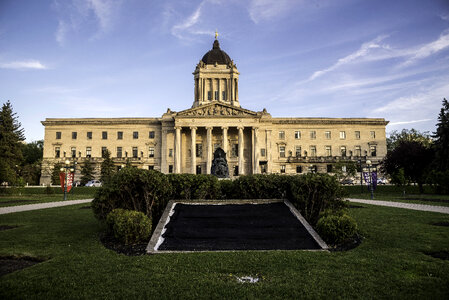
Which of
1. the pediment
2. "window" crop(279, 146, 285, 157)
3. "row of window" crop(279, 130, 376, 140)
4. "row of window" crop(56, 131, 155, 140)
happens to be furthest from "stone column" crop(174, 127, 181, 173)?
"row of window" crop(279, 130, 376, 140)

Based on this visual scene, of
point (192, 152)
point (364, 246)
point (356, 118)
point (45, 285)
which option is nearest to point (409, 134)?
point (356, 118)

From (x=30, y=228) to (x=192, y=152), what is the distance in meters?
44.7

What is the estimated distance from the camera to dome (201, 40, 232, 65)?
7312cm

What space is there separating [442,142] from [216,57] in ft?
171

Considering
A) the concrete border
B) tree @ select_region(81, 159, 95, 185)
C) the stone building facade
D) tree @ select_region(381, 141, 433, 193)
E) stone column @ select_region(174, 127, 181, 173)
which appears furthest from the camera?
the stone building facade

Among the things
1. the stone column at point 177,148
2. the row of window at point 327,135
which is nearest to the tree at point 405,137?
the row of window at point 327,135

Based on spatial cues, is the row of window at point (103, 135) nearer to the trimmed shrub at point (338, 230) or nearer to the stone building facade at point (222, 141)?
the stone building facade at point (222, 141)

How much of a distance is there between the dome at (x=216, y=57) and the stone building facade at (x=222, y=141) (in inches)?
609

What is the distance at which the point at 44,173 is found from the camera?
200 ft

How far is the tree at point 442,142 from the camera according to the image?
34219mm

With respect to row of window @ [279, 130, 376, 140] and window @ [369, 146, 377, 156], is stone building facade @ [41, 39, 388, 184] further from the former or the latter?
window @ [369, 146, 377, 156]

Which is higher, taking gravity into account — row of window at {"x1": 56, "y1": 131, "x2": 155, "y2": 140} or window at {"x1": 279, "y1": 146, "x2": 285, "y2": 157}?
row of window at {"x1": 56, "y1": 131, "x2": 155, "y2": 140}

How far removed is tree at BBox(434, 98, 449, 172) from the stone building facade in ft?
74.6

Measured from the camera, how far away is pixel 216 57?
73938 millimetres
